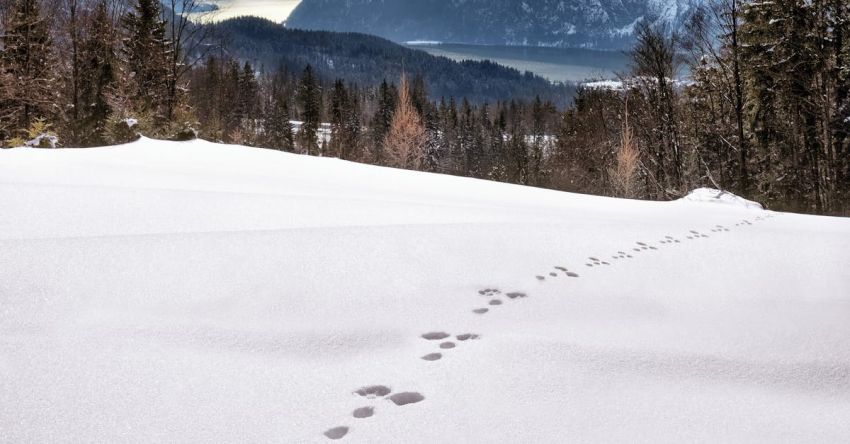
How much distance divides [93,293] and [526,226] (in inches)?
124

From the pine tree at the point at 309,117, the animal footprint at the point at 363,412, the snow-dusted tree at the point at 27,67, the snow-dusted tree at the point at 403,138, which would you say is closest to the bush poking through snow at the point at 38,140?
the snow-dusted tree at the point at 27,67

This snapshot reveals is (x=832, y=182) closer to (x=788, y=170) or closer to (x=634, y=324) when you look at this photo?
(x=788, y=170)

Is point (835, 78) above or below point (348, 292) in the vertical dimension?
above

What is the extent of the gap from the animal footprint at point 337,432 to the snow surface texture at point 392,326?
18 millimetres

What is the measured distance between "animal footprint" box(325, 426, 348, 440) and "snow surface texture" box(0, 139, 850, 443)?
0.06ft

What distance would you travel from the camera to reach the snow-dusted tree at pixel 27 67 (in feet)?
50.4

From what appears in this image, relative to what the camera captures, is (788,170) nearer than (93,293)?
No

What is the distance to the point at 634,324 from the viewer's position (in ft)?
8.41

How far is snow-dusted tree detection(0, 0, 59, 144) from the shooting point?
1536 centimetres

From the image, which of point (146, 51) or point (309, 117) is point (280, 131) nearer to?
point (309, 117)

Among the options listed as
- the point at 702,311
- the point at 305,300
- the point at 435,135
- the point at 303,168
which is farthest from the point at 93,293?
the point at 435,135

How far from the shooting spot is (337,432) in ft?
5.08

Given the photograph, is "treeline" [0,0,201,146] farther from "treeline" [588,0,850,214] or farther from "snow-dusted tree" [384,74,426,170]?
"treeline" [588,0,850,214]

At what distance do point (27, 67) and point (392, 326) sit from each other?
69.7 feet
